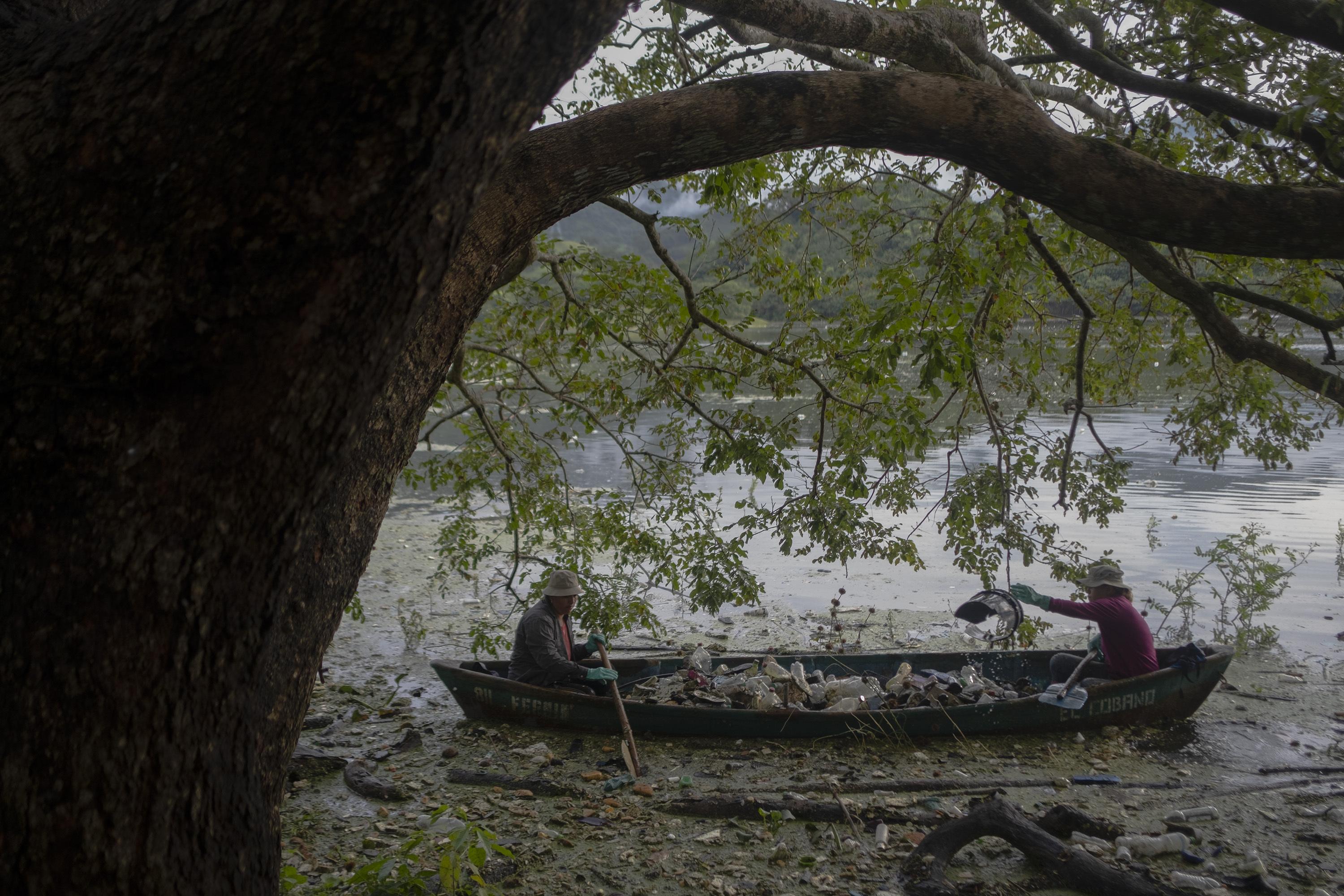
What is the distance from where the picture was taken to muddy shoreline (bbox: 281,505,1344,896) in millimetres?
4699

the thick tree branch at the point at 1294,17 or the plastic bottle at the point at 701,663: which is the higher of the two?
the thick tree branch at the point at 1294,17

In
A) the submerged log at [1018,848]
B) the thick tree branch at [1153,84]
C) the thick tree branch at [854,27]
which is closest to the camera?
the thick tree branch at [1153,84]

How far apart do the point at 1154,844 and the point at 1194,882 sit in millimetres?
443

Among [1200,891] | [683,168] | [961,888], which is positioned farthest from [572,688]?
[683,168]

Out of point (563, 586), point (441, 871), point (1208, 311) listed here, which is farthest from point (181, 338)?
point (563, 586)

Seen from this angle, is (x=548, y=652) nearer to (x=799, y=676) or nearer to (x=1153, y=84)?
(x=799, y=676)

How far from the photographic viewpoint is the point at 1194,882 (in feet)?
14.4

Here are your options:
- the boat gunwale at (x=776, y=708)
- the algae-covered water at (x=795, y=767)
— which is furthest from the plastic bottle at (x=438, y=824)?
the boat gunwale at (x=776, y=708)

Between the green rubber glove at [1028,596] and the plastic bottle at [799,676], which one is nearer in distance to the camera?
the green rubber glove at [1028,596]

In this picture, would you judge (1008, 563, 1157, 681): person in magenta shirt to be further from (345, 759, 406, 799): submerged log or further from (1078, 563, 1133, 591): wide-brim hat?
(345, 759, 406, 799): submerged log

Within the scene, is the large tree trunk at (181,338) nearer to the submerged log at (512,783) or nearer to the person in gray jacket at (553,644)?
the submerged log at (512,783)

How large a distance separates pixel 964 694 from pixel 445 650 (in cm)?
521

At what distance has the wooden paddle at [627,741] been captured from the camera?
635 centimetres

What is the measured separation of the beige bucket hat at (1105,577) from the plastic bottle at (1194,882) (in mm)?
2916
